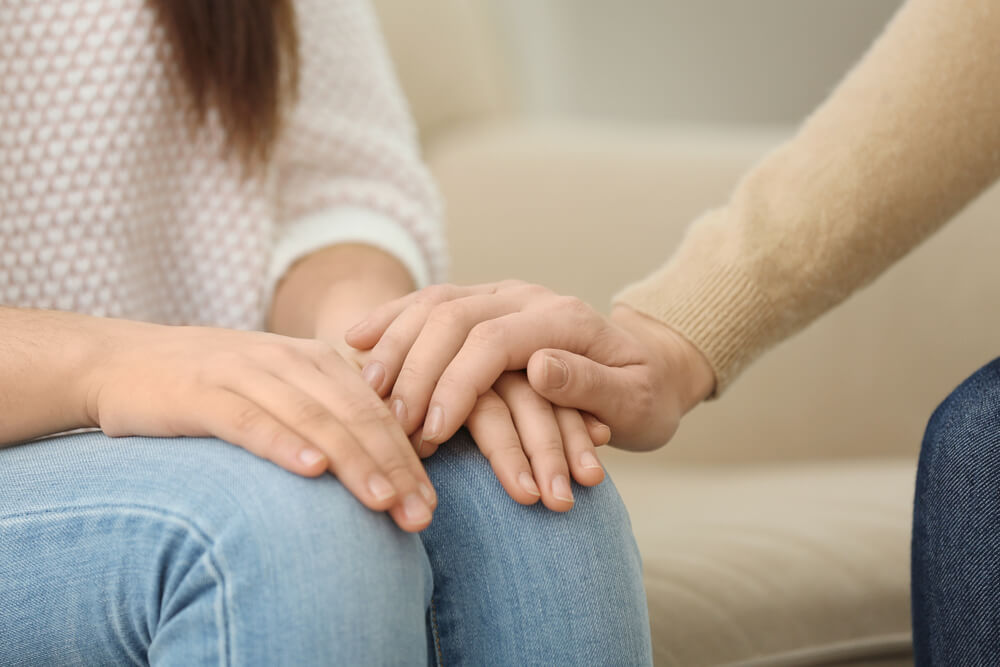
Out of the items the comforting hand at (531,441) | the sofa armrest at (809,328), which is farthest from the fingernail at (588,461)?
the sofa armrest at (809,328)

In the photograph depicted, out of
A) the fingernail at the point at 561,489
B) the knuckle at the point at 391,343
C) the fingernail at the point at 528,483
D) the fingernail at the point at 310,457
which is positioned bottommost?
the fingernail at the point at 528,483

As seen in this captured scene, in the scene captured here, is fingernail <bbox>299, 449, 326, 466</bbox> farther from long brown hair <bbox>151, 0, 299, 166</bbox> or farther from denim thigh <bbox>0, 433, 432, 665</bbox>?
long brown hair <bbox>151, 0, 299, 166</bbox>

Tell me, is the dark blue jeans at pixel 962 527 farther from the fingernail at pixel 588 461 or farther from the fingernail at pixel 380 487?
the fingernail at pixel 380 487

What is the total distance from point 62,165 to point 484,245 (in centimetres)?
55

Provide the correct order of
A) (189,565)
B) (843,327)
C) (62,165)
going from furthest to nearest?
1. (843,327)
2. (62,165)
3. (189,565)

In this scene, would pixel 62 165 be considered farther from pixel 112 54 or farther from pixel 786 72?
pixel 786 72

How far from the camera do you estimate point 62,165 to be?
707 millimetres

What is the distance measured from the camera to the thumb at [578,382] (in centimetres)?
53

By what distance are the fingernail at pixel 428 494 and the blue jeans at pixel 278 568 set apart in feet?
0.07

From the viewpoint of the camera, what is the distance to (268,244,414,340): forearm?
0.72m

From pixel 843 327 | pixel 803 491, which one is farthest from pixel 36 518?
pixel 843 327

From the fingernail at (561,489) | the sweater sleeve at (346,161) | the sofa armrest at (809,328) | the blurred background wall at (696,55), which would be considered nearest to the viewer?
the fingernail at (561,489)

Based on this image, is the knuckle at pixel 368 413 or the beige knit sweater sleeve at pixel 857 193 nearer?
the knuckle at pixel 368 413

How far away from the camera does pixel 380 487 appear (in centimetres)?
42
